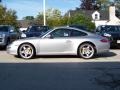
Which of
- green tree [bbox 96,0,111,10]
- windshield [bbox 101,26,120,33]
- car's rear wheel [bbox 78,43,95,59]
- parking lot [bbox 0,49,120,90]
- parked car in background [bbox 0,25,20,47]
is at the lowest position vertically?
parking lot [bbox 0,49,120,90]

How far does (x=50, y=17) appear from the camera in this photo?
8875cm

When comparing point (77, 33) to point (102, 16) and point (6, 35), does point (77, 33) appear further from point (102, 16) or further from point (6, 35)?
point (102, 16)

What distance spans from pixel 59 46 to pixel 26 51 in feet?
4.44

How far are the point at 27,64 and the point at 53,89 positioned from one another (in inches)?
189

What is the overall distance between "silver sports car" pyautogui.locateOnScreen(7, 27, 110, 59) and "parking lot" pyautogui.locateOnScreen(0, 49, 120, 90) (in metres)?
0.32

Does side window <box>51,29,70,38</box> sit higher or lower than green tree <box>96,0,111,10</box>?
lower

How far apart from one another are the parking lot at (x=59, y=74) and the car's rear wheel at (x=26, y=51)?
1.05 feet

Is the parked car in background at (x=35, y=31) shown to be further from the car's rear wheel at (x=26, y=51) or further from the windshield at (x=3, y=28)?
the car's rear wheel at (x=26, y=51)

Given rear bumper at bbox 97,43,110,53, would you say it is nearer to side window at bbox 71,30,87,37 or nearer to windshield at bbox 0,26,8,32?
side window at bbox 71,30,87,37

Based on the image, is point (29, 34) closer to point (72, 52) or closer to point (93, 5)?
point (72, 52)

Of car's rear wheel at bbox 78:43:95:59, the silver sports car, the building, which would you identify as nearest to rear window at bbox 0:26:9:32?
the silver sports car

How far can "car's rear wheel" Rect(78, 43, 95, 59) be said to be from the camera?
15.5 meters

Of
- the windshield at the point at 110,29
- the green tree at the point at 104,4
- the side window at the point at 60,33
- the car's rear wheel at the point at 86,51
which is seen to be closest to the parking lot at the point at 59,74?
the car's rear wheel at the point at 86,51

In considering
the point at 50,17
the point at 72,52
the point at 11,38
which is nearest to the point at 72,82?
the point at 72,52
